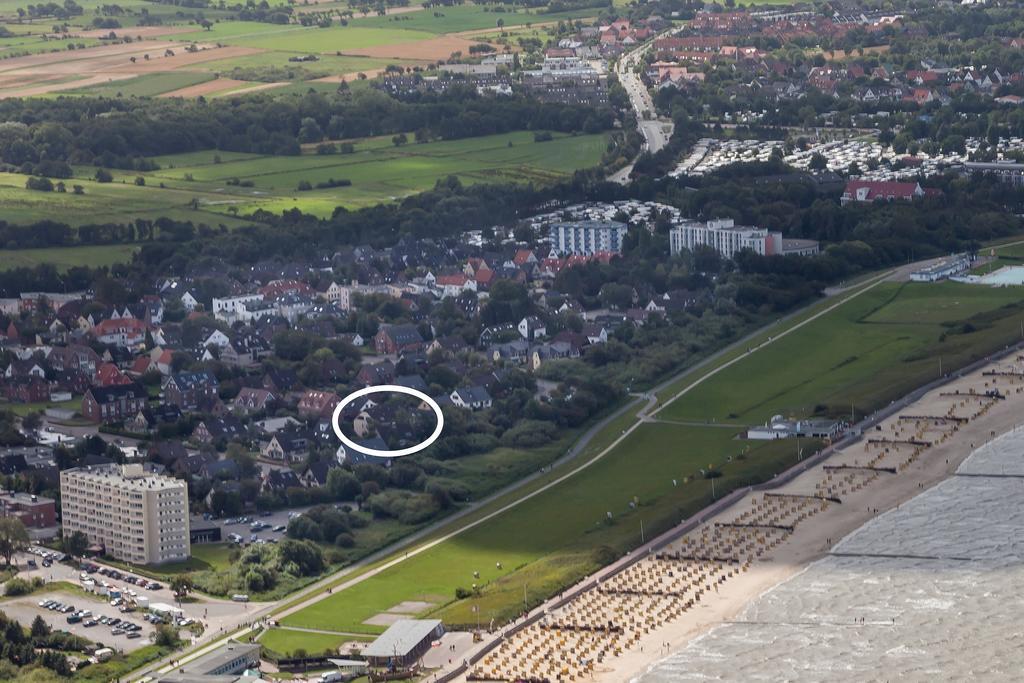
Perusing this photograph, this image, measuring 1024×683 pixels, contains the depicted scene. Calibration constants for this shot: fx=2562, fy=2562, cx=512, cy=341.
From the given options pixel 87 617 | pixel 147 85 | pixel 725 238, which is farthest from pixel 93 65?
pixel 87 617

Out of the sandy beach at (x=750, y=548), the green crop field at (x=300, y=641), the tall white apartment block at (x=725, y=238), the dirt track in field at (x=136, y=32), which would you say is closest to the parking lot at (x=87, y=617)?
the green crop field at (x=300, y=641)

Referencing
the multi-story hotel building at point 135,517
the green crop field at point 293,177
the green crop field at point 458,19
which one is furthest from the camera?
the green crop field at point 458,19

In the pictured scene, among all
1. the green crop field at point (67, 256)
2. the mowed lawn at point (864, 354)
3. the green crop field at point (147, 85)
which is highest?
the green crop field at point (147, 85)

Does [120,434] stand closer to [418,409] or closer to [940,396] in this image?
[418,409]

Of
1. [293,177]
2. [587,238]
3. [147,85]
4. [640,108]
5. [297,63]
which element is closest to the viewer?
[587,238]

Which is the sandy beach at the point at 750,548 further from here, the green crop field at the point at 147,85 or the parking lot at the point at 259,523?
the green crop field at the point at 147,85

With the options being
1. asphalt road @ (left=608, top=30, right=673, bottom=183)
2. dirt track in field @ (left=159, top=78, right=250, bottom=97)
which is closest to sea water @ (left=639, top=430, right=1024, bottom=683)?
asphalt road @ (left=608, top=30, right=673, bottom=183)

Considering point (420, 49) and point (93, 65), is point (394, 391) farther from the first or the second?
point (420, 49)
